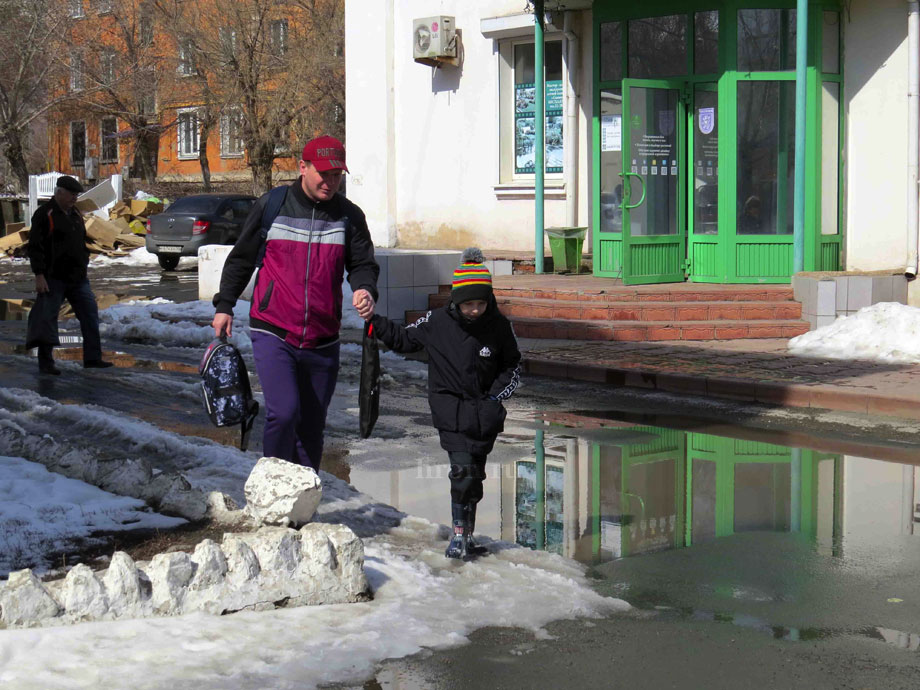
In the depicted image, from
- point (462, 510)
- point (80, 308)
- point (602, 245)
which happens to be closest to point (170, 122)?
point (602, 245)

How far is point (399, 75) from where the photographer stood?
21.4 m

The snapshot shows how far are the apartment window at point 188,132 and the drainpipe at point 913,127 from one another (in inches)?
1379

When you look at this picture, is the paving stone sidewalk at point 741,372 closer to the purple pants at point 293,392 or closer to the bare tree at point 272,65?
the purple pants at point 293,392

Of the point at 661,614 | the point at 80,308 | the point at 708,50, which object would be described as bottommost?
the point at 661,614

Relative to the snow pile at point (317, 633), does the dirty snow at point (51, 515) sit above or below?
above

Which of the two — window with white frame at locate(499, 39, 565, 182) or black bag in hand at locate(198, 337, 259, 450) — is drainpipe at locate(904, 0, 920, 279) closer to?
window with white frame at locate(499, 39, 565, 182)

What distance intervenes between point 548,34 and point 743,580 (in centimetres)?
1487

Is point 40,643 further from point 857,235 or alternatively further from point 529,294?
point 857,235

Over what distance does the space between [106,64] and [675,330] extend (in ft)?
125

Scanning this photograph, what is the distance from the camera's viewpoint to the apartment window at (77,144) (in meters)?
54.3

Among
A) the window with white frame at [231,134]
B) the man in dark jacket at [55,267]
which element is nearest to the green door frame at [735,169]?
the man in dark jacket at [55,267]

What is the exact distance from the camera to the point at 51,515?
6.36 meters

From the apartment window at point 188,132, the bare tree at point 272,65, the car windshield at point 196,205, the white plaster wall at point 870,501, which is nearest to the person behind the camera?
the white plaster wall at point 870,501

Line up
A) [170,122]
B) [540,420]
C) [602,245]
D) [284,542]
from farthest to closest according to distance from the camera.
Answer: [170,122], [602,245], [540,420], [284,542]
